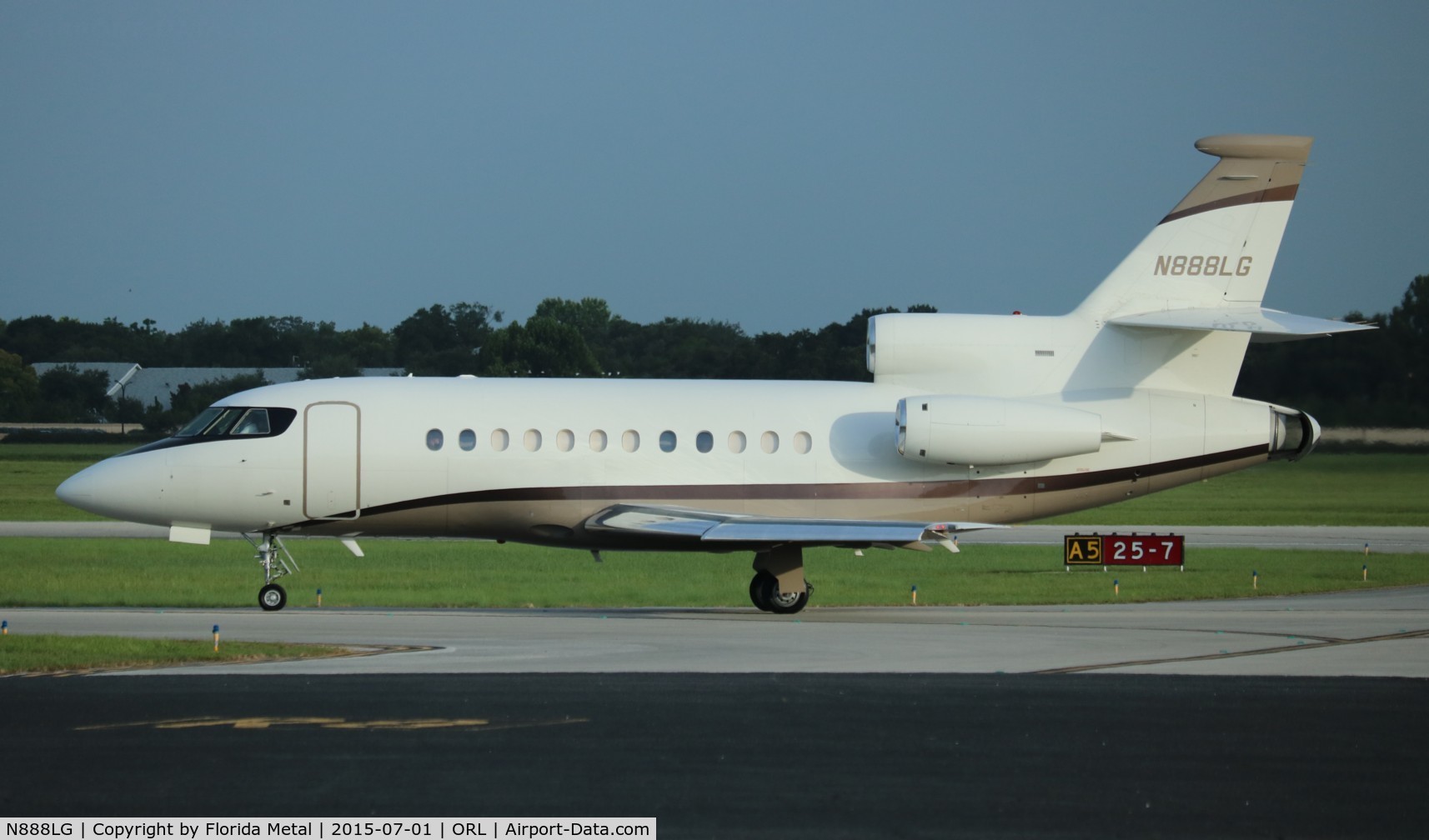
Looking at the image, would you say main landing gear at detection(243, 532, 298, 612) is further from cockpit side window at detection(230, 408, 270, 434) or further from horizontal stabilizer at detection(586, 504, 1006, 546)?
horizontal stabilizer at detection(586, 504, 1006, 546)

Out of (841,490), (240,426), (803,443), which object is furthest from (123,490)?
(841,490)

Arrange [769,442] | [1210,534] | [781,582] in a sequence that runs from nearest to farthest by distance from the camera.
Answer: [781,582], [769,442], [1210,534]

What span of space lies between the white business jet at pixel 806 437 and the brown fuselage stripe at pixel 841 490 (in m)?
0.04

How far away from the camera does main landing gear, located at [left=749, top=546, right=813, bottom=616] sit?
2331 centimetres

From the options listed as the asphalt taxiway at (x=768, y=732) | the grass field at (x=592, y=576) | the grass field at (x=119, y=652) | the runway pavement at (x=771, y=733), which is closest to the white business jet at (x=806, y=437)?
the grass field at (x=592, y=576)

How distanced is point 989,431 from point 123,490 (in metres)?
13.1

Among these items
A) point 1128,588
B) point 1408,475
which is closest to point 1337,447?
point 1408,475

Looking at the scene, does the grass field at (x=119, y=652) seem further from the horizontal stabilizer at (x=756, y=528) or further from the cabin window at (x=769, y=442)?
the cabin window at (x=769, y=442)

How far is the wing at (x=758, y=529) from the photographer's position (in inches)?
838

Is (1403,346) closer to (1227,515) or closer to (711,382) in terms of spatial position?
(1227,515)

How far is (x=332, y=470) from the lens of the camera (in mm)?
23281

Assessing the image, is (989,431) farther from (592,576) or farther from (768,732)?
(768,732)

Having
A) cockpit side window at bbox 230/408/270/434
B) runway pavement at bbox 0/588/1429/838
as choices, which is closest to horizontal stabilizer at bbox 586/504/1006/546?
runway pavement at bbox 0/588/1429/838

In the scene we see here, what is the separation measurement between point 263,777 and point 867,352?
16.7 metres
